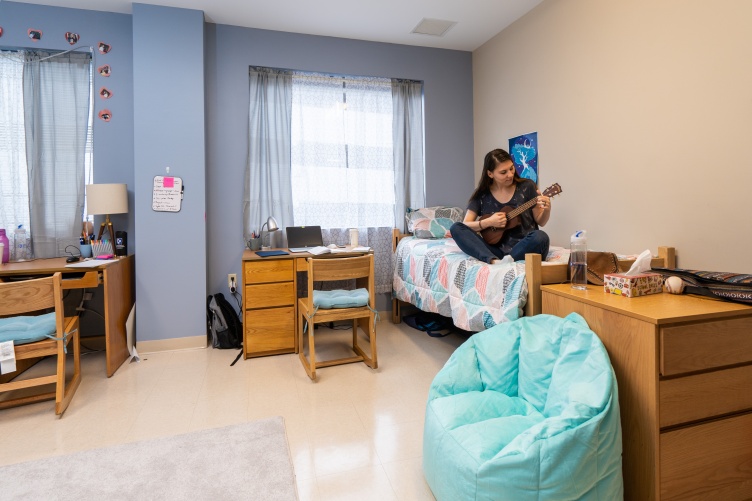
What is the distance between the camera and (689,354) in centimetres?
125

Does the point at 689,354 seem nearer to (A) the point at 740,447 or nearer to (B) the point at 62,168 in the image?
(A) the point at 740,447

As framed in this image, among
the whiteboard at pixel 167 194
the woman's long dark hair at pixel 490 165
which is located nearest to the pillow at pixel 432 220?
the woman's long dark hair at pixel 490 165

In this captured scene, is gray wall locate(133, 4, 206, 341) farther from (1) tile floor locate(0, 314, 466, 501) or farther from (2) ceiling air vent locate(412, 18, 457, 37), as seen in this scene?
(2) ceiling air vent locate(412, 18, 457, 37)

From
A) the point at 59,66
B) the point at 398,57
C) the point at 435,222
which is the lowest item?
the point at 435,222

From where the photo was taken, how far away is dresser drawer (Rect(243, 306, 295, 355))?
114 inches

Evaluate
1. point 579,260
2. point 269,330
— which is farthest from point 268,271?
point 579,260

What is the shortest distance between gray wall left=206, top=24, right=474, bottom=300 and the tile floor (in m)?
0.98

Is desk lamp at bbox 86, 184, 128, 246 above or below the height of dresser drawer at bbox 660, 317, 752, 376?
above

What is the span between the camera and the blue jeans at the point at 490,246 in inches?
87.5

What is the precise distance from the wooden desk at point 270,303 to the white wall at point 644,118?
1.97 meters

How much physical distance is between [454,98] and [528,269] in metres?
2.68

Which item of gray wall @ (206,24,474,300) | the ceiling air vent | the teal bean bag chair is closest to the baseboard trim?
gray wall @ (206,24,474,300)

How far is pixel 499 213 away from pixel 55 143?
10.8 feet

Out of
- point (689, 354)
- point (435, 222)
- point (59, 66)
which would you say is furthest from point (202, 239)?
point (689, 354)
